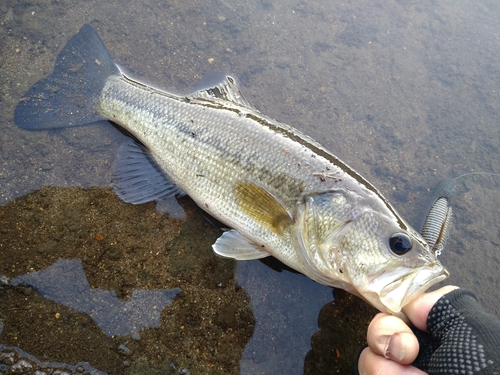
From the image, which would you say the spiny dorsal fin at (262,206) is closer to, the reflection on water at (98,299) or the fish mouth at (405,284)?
the fish mouth at (405,284)

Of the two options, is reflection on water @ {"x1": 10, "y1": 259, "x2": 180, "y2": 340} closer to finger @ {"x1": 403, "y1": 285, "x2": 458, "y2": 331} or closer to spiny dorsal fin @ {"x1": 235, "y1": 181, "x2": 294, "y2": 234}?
spiny dorsal fin @ {"x1": 235, "y1": 181, "x2": 294, "y2": 234}

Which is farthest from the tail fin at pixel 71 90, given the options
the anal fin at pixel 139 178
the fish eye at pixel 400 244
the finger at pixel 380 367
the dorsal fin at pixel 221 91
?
the finger at pixel 380 367

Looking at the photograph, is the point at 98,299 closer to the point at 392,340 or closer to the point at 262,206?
the point at 262,206

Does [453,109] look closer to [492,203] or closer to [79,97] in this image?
[492,203]

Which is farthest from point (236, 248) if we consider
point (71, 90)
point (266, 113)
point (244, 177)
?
point (71, 90)

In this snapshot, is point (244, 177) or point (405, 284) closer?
point (405, 284)

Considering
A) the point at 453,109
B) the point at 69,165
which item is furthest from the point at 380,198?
the point at 69,165

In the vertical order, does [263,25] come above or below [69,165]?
above
